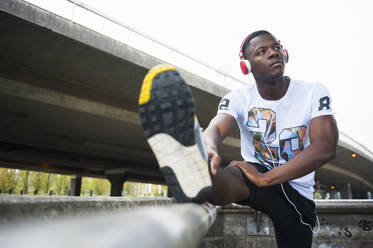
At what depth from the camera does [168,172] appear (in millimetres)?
1688

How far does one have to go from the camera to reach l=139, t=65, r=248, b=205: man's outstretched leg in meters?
1.62

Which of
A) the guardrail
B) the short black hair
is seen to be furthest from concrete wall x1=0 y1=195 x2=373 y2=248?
the guardrail

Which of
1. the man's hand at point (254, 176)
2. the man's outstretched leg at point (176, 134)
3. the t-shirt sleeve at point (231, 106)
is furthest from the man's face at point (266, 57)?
the man's outstretched leg at point (176, 134)

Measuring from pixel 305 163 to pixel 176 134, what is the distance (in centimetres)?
116

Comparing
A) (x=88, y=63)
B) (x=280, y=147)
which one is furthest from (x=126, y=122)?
(x=280, y=147)

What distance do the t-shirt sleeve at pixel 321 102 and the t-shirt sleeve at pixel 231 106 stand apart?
27.7 inches

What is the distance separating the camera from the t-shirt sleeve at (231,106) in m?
2.89

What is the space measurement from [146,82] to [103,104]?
13.1 metres

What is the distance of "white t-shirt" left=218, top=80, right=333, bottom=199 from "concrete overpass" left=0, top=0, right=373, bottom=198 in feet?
25.7

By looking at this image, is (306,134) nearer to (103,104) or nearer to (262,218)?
(262,218)

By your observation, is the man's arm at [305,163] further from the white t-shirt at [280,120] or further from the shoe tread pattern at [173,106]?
the shoe tread pattern at [173,106]

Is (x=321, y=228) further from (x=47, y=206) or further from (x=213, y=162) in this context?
(x=47, y=206)

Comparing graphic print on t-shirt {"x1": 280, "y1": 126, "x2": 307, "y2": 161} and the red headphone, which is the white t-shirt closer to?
graphic print on t-shirt {"x1": 280, "y1": 126, "x2": 307, "y2": 161}

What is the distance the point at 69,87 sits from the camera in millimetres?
12477
